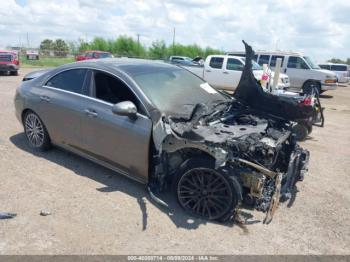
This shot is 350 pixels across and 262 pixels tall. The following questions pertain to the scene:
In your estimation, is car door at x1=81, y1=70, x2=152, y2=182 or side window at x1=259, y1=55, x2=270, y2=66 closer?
car door at x1=81, y1=70, x2=152, y2=182

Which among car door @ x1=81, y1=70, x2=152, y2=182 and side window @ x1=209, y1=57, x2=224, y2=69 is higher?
side window @ x1=209, y1=57, x2=224, y2=69

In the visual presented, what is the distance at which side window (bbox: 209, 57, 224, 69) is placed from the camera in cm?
1530

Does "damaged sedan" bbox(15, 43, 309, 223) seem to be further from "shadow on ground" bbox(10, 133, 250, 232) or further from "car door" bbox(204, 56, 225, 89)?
"car door" bbox(204, 56, 225, 89)

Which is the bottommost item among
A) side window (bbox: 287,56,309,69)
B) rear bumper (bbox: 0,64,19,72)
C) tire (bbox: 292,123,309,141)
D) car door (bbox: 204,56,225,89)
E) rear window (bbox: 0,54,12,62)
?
rear bumper (bbox: 0,64,19,72)

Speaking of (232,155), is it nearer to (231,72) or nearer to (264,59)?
(231,72)

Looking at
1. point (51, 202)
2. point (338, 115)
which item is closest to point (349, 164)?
point (51, 202)

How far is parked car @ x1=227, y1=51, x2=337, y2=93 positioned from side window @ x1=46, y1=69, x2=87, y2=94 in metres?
13.4

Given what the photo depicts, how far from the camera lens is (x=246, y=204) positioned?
3986 mm

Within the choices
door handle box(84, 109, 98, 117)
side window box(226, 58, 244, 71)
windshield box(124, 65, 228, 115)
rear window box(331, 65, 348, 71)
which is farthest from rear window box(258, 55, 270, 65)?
door handle box(84, 109, 98, 117)

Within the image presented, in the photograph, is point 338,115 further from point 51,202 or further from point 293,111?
point 51,202

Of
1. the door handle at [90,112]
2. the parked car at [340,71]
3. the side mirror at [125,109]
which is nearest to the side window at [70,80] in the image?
the door handle at [90,112]

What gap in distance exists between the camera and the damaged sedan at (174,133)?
360 cm

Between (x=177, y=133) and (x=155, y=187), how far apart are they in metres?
0.83

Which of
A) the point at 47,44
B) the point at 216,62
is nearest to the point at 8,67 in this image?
the point at 216,62
